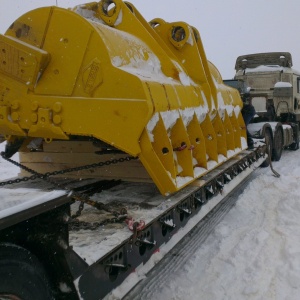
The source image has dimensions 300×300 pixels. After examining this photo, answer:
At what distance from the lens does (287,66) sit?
11.8m

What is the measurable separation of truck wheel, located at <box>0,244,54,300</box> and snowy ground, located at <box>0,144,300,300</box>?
154cm

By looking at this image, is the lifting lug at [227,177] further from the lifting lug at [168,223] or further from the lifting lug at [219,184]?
the lifting lug at [168,223]

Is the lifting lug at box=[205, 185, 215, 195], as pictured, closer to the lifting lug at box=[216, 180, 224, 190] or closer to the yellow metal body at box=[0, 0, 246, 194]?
the lifting lug at box=[216, 180, 224, 190]

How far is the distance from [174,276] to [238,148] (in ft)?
9.70

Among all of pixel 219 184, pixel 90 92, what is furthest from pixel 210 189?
pixel 90 92

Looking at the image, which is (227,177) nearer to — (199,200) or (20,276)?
(199,200)

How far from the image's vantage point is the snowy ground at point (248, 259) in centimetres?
310

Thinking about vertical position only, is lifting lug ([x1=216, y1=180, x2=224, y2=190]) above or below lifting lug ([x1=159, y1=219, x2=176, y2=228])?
below

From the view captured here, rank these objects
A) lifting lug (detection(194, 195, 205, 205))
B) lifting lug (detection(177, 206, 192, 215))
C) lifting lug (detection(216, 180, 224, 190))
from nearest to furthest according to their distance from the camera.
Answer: lifting lug (detection(177, 206, 192, 215)) → lifting lug (detection(194, 195, 205, 205)) → lifting lug (detection(216, 180, 224, 190))

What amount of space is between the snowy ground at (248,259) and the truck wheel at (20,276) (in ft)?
5.05

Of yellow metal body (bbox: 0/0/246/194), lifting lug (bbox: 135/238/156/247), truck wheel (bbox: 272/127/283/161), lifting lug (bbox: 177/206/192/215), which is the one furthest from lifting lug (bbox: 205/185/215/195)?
truck wheel (bbox: 272/127/283/161)

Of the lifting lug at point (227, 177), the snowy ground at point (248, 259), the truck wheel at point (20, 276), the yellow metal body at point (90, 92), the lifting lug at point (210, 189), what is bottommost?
the snowy ground at point (248, 259)

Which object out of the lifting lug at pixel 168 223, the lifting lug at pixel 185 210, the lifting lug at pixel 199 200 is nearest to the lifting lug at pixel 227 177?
the lifting lug at pixel 199 200

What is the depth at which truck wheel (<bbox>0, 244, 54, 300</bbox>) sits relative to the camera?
5.04 ft
